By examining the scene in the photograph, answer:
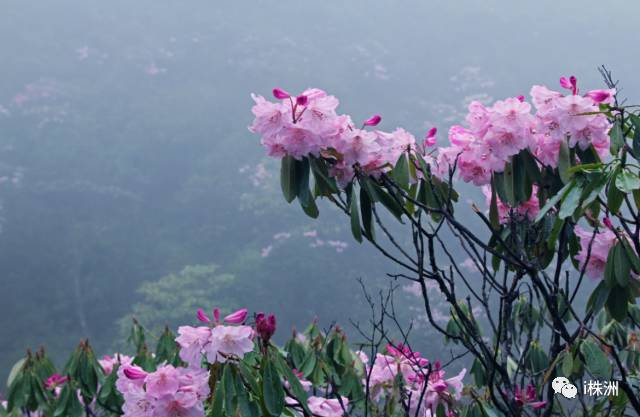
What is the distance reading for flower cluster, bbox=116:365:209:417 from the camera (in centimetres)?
113

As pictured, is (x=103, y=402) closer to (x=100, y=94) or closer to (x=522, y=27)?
(x=100, y=94)

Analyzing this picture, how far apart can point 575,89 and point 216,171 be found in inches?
388

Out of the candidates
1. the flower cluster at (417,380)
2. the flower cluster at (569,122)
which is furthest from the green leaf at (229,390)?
the flower cluster at (569,122)

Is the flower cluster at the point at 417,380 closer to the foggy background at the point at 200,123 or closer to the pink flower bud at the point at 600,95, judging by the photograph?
Result: the pink flower bud at the point at 600,95

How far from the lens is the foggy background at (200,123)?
8617mm

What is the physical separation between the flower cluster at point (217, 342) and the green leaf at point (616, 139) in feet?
2.24

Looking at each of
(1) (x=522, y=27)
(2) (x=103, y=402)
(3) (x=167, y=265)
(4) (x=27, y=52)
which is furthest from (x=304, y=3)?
(2) (x=103, y=402)

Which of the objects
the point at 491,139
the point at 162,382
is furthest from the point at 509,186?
the point at 162,382

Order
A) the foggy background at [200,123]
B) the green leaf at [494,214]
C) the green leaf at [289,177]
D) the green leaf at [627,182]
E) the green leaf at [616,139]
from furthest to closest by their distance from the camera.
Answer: the foggy background at [200,123] → the green leaf at [494,214] → the green leaf at [289,177] → the green leaf at [616,139] → the green leaf at [627,182]

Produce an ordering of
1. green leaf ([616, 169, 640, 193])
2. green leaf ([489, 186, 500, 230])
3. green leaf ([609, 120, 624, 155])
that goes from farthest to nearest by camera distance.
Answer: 1. green leaf ([489, 186, 500, 230])
2. green leaf ([609, 120, 624, 155])
3. green leaf ([616, 169, 640, 193])

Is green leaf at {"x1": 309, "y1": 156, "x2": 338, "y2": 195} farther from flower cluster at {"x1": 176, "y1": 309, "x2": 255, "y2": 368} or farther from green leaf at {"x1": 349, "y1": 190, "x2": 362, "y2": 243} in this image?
flower cluster at {"x1": 176, "y1": 309, "x2": 255, "y2": 368}

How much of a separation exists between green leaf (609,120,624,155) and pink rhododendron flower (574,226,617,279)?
8.0 inches

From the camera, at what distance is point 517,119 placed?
141 cm

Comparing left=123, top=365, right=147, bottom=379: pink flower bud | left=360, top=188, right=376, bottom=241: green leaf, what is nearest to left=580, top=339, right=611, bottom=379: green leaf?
left=360, top=188, right=376, bottom=241: green leaf
